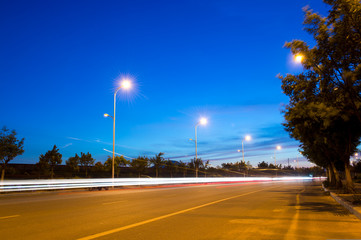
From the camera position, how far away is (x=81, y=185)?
2827cm

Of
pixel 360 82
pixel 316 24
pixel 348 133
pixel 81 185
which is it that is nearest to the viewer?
pixel 316 24

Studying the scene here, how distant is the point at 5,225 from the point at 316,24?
12.6m

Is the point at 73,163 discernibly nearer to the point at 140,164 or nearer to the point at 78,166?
the point at 78,166

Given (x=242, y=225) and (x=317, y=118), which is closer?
(x=242, y=225)

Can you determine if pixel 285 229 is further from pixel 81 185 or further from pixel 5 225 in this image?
pixel 81 185

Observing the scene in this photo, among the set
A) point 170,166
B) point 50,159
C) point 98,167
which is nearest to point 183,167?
point 170,166

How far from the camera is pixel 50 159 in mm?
38875

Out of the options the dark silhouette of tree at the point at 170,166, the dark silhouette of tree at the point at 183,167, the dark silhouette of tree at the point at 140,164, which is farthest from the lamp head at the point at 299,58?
the dark silhouette of tree at the point at 183,167

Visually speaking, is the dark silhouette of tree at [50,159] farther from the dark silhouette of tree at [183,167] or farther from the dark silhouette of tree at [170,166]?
the dark silhouette of tree at [183,167]

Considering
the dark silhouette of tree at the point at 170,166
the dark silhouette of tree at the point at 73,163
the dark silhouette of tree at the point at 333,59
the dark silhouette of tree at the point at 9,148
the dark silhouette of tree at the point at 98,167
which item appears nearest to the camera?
the dark silhouette of tree at the point at 333,59

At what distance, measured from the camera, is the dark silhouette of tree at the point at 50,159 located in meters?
37.5

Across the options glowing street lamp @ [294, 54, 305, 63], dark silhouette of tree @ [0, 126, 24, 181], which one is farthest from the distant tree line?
glowing street lamp @ [294, 54, 305, 63]

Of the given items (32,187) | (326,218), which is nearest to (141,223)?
(326,218)

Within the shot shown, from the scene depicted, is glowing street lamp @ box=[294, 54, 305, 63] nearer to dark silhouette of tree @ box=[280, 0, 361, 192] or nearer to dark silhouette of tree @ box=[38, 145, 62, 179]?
dark silhouette of tree @ box=[280, 0, 361, 192]
